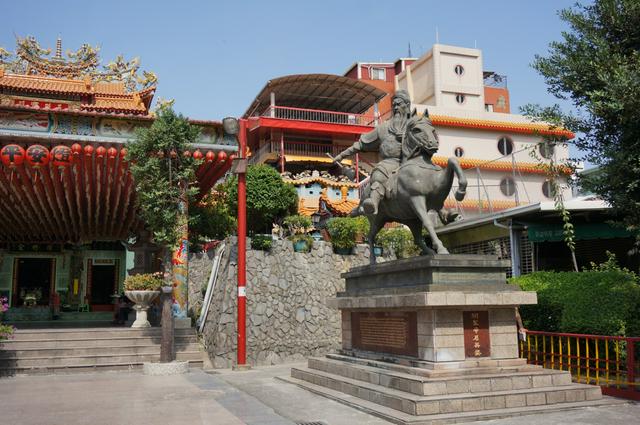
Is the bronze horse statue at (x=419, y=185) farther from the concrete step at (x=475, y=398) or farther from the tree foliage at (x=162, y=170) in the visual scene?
the tree foliage at (x=162, y=170)

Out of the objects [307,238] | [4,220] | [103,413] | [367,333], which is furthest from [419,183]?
[4,220]

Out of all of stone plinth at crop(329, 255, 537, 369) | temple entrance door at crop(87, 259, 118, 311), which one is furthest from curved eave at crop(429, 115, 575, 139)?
stone plinth at crop(329, 255, 537, 369)

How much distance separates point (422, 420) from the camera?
6.28m

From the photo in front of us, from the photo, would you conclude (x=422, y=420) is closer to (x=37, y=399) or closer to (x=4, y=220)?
(x=37, y=399)

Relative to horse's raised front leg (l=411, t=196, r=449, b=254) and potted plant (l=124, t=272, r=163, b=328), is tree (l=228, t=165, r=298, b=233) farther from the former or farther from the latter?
horse's raised front leg (l=411, t=196, r=449, b=254)

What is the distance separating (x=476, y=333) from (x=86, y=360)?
9129 mm

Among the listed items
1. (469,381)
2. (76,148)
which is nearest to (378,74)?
(76,148)

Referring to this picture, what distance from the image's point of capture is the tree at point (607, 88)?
8.38m

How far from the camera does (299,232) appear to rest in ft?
65.2

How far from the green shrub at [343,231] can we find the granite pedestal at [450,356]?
10077 mm

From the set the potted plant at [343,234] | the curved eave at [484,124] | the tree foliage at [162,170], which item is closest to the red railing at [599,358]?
the tree foliage at [162,170]

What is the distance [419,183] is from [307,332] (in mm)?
8963

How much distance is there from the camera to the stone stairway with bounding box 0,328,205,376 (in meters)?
12.2

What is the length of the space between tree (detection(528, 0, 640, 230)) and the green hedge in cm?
130
